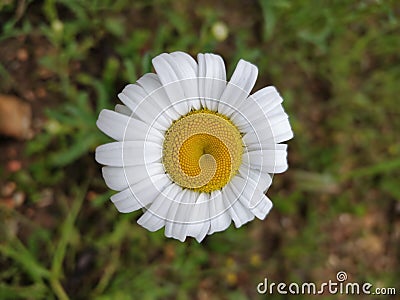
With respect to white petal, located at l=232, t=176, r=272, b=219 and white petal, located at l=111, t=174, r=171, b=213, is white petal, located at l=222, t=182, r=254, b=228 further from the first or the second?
white petal, located at l=111, t=174, r=171, b=213

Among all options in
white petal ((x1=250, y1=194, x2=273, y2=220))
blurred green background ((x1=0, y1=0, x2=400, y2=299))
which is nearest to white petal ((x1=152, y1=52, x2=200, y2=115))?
white petal ((x1=250, y1=194, x2=273, y2=220))

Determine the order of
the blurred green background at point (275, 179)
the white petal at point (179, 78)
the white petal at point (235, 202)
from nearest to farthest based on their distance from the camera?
the white petal at point (179, 78), the white petal at point (235, 202), the blurred green background at point (275, 179)

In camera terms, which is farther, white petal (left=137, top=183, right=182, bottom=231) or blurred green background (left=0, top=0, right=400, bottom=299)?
blurred green background (left=0, top=0, right=400, bottom=299)

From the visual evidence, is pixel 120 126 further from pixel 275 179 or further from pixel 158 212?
pixel 275 179

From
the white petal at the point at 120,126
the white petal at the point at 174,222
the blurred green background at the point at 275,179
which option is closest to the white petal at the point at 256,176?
the white petal at the point at 174,222

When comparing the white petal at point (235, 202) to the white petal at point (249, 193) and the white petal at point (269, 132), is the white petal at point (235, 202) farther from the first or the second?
the white petal at point (269, 132)

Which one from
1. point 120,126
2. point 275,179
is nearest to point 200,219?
point 120,126
